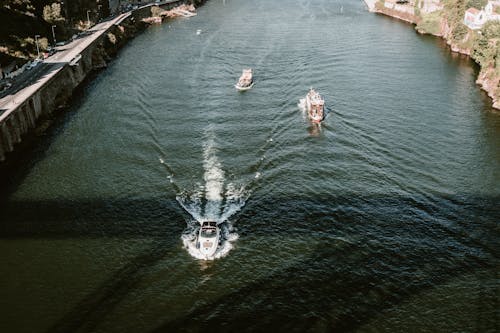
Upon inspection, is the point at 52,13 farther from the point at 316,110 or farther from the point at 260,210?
the point at 260,210

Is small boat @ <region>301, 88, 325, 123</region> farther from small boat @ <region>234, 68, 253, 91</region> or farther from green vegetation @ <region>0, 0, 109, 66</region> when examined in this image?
green vegetation @ <region>0, 0, 109, 66</region>

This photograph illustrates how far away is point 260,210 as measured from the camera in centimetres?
7525

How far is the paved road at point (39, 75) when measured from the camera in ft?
329

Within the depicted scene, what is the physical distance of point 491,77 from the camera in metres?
126

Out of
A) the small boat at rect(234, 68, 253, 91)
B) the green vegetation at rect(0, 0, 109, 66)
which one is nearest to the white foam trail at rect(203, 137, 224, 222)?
the small boat at rect(234, 68, 253, 91)

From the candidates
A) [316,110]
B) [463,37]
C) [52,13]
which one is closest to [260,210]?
[316,110]

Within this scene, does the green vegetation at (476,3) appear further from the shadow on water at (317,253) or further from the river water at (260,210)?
the shadow on water at (317,253)

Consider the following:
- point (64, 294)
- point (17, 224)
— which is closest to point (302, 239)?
point (64, 294)

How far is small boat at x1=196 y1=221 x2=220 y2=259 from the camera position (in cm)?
6515

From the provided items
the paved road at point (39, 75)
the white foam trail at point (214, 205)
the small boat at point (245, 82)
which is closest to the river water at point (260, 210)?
the white foam trail at point (214, 205)

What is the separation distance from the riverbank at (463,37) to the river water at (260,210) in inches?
173

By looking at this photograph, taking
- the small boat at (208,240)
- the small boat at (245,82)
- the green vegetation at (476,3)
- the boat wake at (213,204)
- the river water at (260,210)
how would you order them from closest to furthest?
the river water at (260,210)
the small boat at (208,240)
the boat wake at (213,204)
the small boat at (245,82)
the green vegetation at (476,3)

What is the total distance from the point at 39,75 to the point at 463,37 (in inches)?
5227

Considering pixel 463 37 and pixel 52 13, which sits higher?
pixel 52 13
